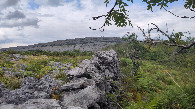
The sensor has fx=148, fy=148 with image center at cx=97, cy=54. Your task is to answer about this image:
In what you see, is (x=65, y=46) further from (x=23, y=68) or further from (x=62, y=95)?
(x=62, y=95)

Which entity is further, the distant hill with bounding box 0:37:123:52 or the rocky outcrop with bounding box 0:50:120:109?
→ the distant hill with bounding box 0:37:123:52

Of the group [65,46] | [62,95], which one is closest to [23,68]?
[62,95]

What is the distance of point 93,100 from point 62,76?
3176 mm

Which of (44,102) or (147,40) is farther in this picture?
(44,102)

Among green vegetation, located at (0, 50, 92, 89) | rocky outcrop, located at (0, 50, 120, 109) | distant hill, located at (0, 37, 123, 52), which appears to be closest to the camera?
rocky outcrop, located at (0, 50, 120, 109)

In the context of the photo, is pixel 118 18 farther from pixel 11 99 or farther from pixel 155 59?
pixel 155 59

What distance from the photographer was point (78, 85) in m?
5.00

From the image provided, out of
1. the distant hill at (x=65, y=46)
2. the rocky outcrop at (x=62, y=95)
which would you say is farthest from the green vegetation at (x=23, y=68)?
the distant hill at (x=65, y=46)

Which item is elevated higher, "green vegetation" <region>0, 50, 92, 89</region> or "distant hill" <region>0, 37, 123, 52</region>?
"distant hill" <region>0, 37, 123, 52</region>

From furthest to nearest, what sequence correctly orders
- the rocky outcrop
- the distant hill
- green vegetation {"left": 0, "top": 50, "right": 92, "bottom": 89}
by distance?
the distant hill → green vegetation {"left": 0, "top": 50, "right": 92, "bottom": 89} → the rocky outcrop

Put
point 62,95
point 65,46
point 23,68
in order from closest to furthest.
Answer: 1. point 62,95
2. point 23,68
3. point 65,46

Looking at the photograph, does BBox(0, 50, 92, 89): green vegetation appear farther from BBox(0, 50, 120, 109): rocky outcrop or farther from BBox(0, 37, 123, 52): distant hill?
BBox(0, 37, 123, 52): distant hill

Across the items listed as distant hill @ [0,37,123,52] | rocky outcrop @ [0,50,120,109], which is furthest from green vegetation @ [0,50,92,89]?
distant hill @ [0,37,123,52]

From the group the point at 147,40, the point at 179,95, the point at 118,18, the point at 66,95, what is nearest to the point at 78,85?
the point at 66,95
